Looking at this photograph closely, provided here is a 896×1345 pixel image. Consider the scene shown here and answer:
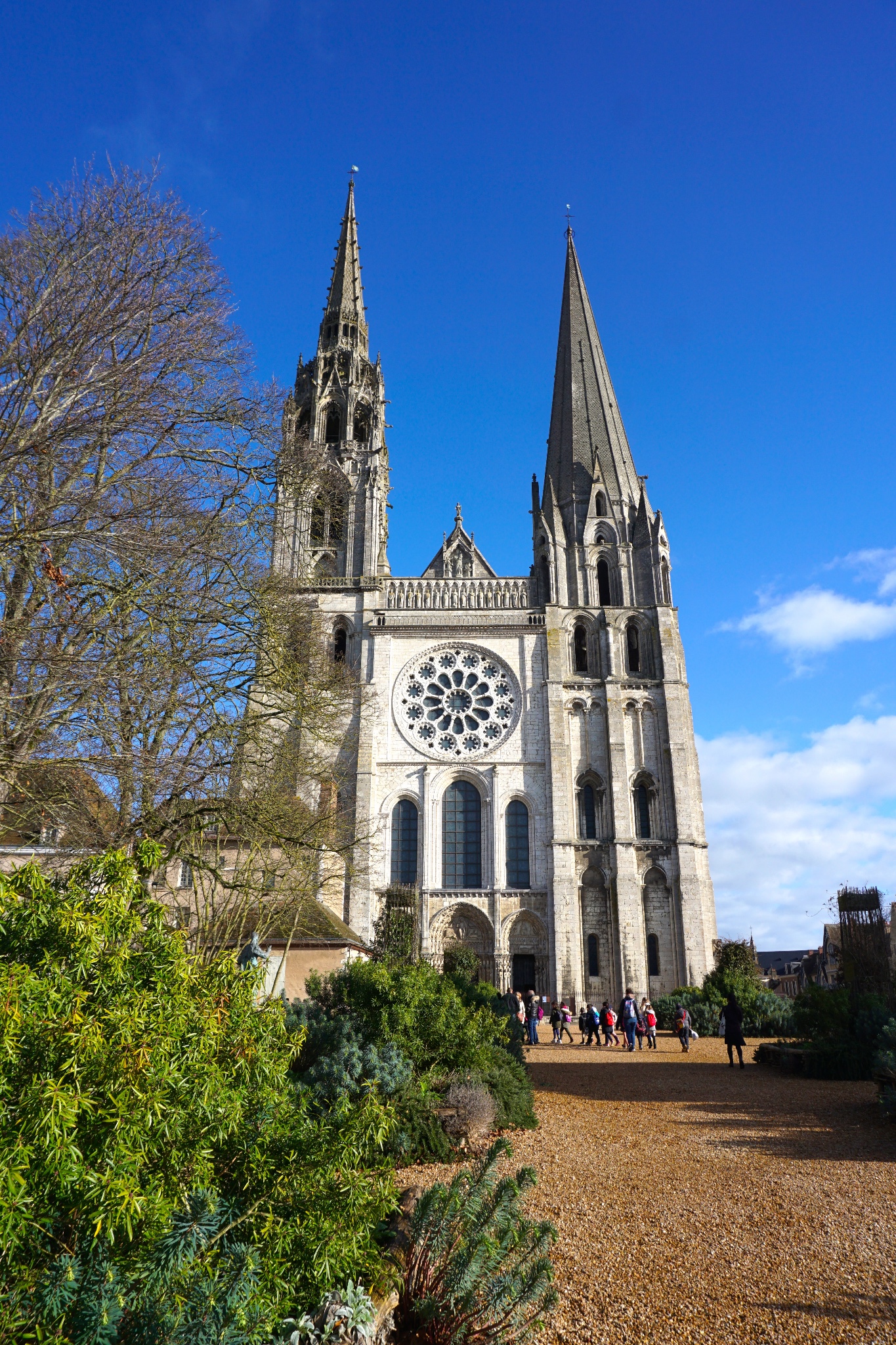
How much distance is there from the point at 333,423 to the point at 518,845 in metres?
19.7

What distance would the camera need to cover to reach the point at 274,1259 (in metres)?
3.09

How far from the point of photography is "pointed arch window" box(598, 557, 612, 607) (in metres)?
33.4

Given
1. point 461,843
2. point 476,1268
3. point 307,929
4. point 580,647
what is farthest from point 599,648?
point 476,1268

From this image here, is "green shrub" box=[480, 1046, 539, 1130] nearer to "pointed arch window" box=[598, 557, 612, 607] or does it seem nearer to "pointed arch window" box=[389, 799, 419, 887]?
"pointed arch window" box=[389, 799, 419, 887]

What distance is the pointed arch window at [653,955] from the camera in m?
27.3

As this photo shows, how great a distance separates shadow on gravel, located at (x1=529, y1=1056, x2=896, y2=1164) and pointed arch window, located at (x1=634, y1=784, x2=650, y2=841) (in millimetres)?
13764

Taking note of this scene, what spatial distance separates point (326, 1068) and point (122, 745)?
3.75 metres

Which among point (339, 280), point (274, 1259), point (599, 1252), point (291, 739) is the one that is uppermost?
point (339, 280)

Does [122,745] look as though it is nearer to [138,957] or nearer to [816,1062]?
[138,957]

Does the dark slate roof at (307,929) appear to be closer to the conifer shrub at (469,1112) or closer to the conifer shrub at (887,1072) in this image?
the conifer shrub at (469,1112)

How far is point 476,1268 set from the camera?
12.8 feet

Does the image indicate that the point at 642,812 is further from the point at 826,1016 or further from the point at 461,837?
the point at 826,1016

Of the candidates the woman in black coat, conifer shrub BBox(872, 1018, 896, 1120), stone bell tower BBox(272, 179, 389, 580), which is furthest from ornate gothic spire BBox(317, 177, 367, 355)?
conifer shrub BBox(872, 1018, 896, 1120)

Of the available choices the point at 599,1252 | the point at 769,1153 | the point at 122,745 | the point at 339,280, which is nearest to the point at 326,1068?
the point at 599,1252
